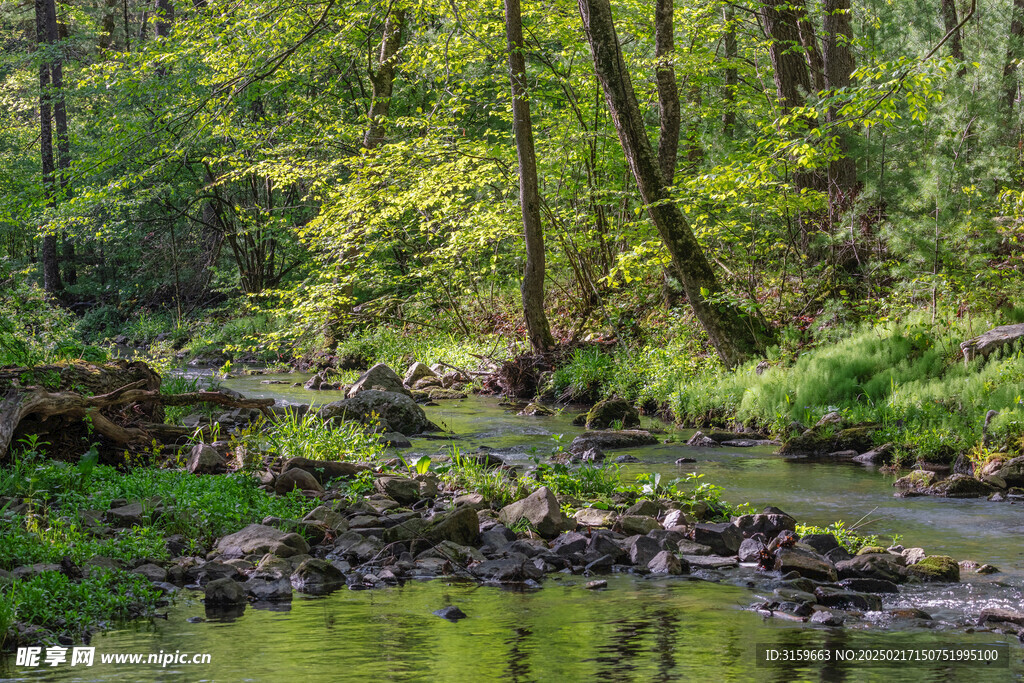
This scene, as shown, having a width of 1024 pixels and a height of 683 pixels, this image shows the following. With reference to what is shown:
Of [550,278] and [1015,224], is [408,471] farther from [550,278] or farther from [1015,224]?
[550,278]

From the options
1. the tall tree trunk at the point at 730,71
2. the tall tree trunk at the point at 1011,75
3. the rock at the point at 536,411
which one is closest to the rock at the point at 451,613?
the rock at the point at 536,411

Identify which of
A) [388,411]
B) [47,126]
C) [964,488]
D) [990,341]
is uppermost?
[47,126]

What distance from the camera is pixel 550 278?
16.8m

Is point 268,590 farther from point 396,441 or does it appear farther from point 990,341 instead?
point 990,341

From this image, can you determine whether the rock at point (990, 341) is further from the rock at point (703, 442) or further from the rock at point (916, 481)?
the rock at point (703, 442)

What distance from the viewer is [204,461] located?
6.94 m

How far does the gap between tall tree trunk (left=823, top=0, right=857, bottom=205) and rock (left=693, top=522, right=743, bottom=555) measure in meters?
8.07

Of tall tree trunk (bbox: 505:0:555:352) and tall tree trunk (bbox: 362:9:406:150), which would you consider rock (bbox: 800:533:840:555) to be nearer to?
tall tree trunk (bbox: 505:0:555:352)

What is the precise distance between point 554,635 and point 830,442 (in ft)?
20.4

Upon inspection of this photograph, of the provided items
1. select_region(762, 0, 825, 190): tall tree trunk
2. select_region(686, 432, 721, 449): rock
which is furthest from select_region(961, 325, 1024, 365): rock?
select_region(762, 0, 825, 190): tall tree trunk

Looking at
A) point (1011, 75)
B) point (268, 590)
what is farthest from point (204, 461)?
point (1011, 75)

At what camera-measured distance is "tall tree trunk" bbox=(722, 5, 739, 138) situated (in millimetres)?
14479

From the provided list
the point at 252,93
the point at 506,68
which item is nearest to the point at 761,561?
the point at 506,68

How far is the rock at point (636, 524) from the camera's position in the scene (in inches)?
230
